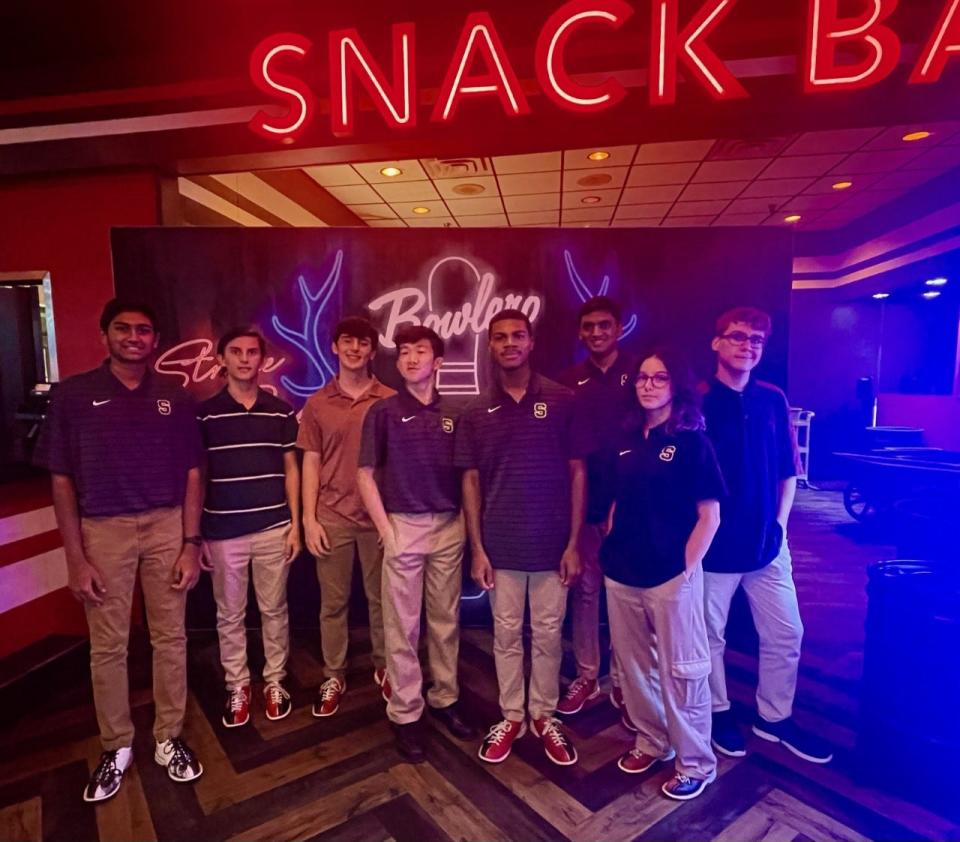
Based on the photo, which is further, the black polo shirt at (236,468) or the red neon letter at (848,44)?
the red neon letter at (848,44)

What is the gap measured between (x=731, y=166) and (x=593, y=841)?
633 centimetres

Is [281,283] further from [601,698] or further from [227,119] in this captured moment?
[601,698]

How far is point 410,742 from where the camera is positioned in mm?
2586

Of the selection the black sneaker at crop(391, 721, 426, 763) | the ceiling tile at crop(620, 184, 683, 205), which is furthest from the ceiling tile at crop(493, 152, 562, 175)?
the black sneaker at crop(391, 721, 426, 763)

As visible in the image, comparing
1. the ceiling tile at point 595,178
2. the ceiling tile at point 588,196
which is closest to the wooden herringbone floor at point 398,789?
the ceiling tile at point 595,178

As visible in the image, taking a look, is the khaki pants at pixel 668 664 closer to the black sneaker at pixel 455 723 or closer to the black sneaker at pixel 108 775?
the black sneaker at pixel 455 723

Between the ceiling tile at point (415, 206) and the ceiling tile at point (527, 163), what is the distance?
1515 millimetres

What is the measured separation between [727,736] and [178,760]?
2537 millimetres

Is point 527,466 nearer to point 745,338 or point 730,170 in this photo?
point 745,338

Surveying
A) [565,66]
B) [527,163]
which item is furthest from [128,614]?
[527,163]

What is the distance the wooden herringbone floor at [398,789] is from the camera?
2170mm

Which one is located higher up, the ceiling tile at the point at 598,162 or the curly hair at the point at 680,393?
the ceiling tile at the point at 598,162

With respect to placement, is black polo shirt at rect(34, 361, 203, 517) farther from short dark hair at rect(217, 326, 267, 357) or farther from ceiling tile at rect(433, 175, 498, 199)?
ceiling tile at rect(433, 175, 498, 199)

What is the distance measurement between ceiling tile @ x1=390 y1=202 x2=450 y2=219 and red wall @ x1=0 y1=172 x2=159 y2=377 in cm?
382
